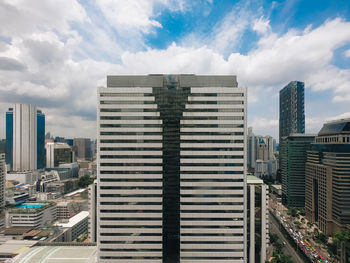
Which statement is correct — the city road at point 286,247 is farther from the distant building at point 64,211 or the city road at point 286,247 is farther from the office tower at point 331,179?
the distant building at point 64,211

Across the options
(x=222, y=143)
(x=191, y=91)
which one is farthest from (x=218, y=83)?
(x=222, y=143)

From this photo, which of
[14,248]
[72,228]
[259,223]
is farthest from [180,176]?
[72,228]

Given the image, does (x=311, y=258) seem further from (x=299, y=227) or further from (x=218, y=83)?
(x=218, y=83)

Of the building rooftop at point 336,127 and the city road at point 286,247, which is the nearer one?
the city road at point 286,247

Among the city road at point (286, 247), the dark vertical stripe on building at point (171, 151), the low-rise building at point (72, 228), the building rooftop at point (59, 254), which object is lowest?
the city road at point (286, 247)

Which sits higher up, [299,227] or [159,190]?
[159,190]

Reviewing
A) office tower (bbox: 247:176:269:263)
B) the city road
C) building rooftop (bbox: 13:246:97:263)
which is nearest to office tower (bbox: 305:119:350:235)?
the city road

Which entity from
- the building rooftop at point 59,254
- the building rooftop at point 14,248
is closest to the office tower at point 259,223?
the building rooftop at point 59,254

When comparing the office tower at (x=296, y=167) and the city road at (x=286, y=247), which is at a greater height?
the office tower at (x=296, y=167)
